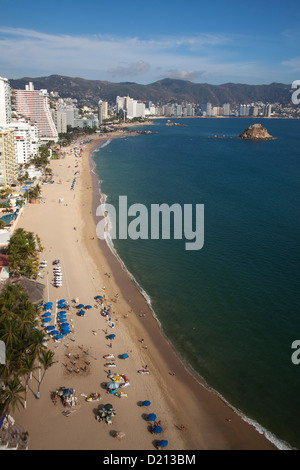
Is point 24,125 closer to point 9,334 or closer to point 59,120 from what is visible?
point 59,120

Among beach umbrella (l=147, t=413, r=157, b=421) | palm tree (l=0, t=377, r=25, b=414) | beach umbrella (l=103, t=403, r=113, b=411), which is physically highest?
palm tree (l=0, t=377, r=25, b=414)

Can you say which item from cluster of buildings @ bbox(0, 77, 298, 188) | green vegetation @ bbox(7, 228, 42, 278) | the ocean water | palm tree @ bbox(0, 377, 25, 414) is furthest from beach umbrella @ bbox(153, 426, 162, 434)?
cluster of buildings @ bbox(0, 77, 298, 188)

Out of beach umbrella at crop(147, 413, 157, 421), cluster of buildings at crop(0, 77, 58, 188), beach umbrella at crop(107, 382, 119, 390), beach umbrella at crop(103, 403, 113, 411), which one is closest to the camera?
beach umbrella at crop(147, 413, 157, 421)

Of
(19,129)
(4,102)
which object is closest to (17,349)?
(19,129)

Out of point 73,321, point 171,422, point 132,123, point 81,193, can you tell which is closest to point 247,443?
point 171,422

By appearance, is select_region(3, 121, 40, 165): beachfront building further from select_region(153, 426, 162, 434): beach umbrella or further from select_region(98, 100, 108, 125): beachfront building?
select_region(98, 100, 108, 125): beachfront building

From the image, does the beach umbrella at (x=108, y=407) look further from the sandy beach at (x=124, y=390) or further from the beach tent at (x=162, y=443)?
the beach tent at (x=162, y=443)

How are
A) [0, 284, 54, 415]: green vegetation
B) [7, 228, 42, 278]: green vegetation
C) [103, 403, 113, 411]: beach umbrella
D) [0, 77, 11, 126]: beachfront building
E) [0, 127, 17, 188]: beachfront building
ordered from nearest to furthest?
[0, 284, 54, 415]: green vegetation
[103, 403, 113, 411]: beach umbrella
[7, 228, 42, 278]: green vegetation
[0, 127, 17, 188]: beachfront building
[0, 77, 11, 126]: beachfront building
